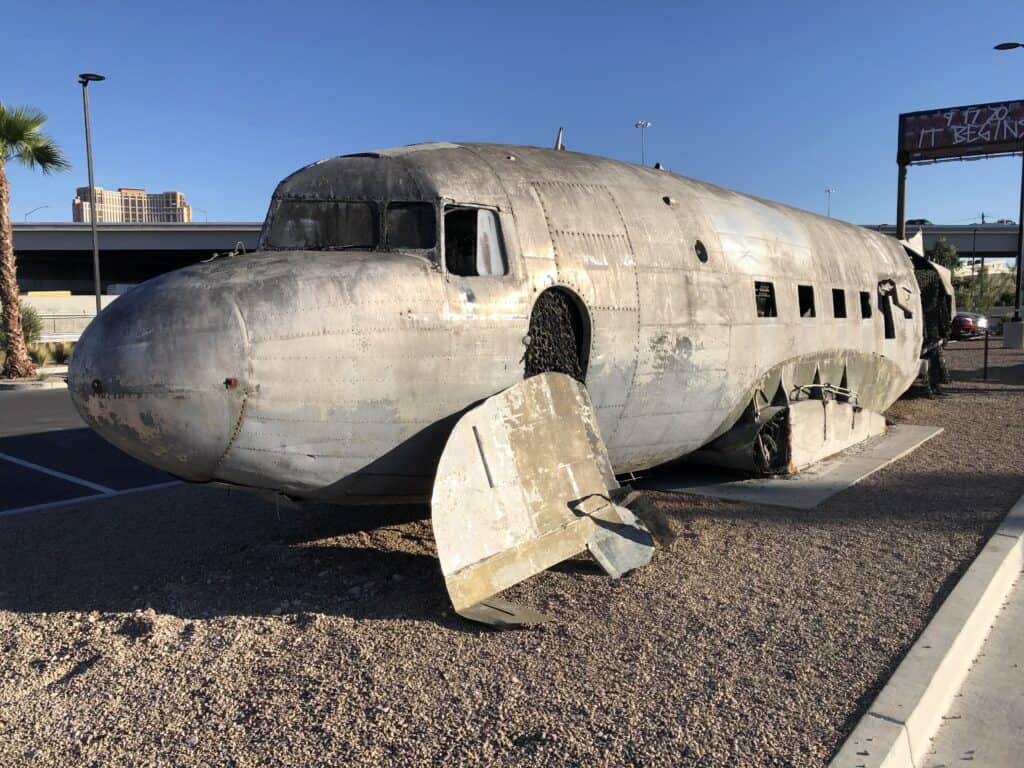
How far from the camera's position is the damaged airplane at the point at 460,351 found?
4523 millimetres

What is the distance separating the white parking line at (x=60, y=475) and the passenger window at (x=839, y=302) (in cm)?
936

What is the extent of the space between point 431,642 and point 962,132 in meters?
30.1

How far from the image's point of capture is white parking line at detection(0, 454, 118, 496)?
9.75m

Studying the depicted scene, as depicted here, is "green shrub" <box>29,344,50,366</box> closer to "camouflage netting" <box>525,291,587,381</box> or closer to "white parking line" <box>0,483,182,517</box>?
"white parking line" <box>0,483,182,517</box>

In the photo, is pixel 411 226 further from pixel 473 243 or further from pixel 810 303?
pixel 810 303

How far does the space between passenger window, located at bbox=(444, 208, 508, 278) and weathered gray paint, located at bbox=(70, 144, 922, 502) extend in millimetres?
99

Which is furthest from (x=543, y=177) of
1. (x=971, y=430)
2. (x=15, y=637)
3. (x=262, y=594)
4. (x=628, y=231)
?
(x=971, y=430)

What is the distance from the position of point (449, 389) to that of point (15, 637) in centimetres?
332

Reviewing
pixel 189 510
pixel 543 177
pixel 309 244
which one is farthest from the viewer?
pixel 189 510

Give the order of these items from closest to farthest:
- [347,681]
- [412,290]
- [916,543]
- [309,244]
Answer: [347,681], [412,290], [309,244], [916,543]

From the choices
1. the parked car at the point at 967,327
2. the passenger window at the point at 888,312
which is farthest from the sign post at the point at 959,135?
the passenger window at the point at 888,312

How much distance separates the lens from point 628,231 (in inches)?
253

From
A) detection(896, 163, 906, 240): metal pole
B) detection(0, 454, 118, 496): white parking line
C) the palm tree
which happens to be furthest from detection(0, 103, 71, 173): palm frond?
detection(896, 163, 906, 240): metal pole

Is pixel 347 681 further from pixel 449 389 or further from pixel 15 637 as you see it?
pixel 15 637
